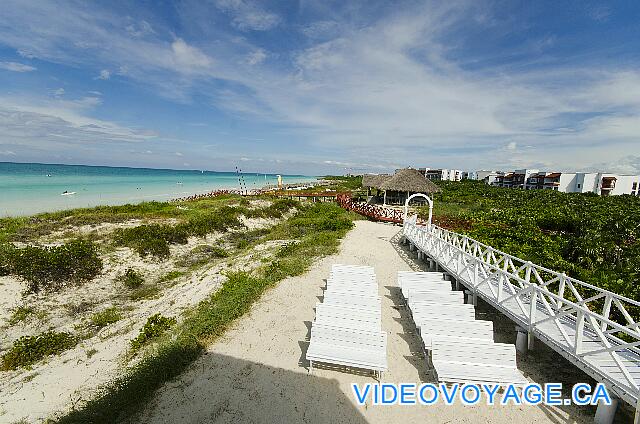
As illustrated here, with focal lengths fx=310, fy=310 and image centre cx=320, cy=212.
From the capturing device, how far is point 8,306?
9.34 metres

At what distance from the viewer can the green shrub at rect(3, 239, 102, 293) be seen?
1074 centimetres

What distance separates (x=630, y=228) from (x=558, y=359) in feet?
52.9

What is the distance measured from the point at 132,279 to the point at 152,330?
17.5 ft

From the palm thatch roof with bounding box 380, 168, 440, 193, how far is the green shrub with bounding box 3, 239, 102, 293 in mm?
21611

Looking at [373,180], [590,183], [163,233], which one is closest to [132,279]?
[163,233]

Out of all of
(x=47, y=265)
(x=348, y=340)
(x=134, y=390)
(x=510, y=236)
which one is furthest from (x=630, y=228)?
(x=47, y=265)

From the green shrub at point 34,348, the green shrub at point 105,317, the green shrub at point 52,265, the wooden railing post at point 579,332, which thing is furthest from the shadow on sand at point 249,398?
the green shrub at point 52,265

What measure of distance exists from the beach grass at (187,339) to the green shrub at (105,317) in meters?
2.36

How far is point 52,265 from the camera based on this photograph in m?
11.3

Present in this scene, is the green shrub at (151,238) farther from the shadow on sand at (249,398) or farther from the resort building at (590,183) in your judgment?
the resort building at (590,183)

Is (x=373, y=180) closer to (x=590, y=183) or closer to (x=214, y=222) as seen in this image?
(x=214, y=222)

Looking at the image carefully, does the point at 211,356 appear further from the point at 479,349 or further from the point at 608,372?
the point at 608,372

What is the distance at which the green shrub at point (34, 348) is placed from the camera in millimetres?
6992

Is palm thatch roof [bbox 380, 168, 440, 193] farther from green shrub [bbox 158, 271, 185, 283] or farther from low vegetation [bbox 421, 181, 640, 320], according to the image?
green shrub [bbox 158, 271, 185, 283]
